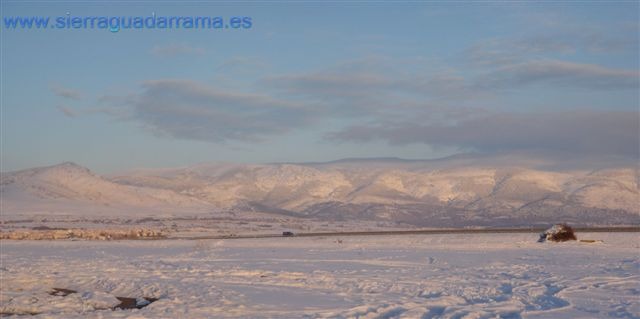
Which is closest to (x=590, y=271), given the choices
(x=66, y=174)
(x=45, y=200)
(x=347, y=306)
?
(x=347, y=306)

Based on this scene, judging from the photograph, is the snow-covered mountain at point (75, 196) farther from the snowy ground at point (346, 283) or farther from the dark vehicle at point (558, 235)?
the snowy ground at point (346, 283)

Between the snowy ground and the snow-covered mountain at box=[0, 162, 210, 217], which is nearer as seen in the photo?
the snowy ground

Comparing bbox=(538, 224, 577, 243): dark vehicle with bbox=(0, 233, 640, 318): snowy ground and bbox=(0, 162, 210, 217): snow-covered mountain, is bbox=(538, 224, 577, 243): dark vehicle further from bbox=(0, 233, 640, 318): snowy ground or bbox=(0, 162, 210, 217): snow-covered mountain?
bbox=(0, 162, 210, 217): snow-covered mountain

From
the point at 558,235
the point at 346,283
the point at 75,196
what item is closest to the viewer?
the point at 346,283

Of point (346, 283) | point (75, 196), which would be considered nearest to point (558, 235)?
point (346, 283)

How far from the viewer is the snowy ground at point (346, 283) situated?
1534 centimetres

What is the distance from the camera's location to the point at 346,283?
1991 cm

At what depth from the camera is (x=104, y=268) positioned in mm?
24484

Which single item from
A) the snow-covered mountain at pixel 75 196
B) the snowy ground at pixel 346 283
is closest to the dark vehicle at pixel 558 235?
the snowy ground at pixel 346 283

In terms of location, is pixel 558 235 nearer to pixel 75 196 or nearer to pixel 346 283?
pixel 346 283

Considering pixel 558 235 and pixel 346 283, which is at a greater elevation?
pixel 558 235

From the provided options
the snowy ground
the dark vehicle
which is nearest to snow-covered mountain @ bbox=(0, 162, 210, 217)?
the dark vehicle

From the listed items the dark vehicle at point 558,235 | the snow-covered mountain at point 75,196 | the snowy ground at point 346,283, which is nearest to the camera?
the snowy ground at point 346,283

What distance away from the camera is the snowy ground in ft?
50.3
